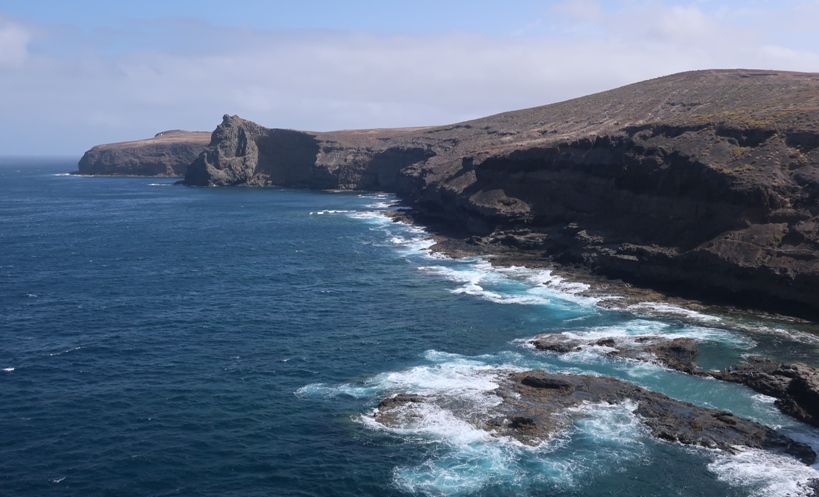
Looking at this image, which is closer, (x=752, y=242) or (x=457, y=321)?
(x=457, y=321)

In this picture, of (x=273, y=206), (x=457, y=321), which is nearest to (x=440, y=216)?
(x=273, y=206)

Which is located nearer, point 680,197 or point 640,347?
point 640,347

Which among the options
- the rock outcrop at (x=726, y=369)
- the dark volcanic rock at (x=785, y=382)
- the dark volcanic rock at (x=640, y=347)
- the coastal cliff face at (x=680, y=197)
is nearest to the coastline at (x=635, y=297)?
the coastal cliff face at (x=680, y=197)

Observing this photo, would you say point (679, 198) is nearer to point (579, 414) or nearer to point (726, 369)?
point (726, 369)

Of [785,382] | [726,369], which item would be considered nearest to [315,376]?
[726,369]

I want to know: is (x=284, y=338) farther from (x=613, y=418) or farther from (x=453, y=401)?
(x=613, y=418)

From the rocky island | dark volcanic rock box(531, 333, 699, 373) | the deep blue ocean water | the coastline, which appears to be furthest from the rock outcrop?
the rocky island
